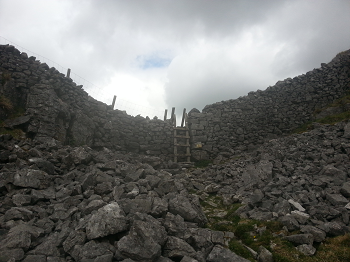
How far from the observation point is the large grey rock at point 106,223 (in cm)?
467

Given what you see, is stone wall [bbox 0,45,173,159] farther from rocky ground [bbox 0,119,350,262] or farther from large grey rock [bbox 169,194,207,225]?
large grey rock [bbox 169,194,207,225]

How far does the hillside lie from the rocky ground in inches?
1.1

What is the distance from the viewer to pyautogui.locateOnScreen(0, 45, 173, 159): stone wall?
442 inches

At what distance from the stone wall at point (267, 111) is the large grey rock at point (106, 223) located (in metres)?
13.0

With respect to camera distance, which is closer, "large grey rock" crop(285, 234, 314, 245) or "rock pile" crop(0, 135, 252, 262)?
"rock pile" crop(0, 135, 252, 262)

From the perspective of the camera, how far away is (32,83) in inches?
476

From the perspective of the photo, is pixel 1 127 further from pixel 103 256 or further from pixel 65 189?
pixel 103 256

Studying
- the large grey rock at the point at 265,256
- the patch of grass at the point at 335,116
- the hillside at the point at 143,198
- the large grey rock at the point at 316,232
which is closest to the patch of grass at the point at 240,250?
the hillside at the point at 143,198

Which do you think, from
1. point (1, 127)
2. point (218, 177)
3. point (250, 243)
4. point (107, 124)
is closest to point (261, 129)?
point (218, 177)

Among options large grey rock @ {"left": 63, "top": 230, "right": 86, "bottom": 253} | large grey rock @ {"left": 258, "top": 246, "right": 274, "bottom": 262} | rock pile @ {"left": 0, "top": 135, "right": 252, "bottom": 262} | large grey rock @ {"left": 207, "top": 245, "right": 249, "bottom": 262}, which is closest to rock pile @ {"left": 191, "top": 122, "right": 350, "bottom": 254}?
large grey rock @ {"left": 258, "top": 246, "right": 274, "bottom": 262}

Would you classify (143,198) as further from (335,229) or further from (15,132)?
(15,132)

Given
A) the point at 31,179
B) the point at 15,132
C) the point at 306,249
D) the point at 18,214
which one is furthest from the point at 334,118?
the point at 15,132

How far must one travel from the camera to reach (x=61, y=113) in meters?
12.4

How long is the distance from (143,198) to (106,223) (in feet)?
6.36
